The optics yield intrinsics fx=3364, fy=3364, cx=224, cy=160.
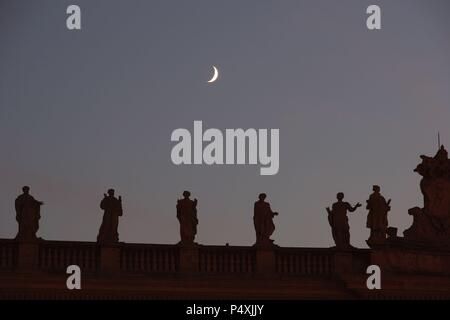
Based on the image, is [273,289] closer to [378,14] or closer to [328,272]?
[328,272]

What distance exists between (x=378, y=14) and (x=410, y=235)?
6.29 m

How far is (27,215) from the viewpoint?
90.3 meters

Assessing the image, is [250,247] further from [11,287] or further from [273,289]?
[11,287]

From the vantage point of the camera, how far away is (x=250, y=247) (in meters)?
92.2

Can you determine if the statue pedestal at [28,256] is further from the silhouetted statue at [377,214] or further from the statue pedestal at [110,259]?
the silhouetted statue at [377,214]

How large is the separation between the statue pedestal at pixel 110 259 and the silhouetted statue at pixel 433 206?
8660mm

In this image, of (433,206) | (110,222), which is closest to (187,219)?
(110,222)

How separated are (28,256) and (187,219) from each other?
4608mm

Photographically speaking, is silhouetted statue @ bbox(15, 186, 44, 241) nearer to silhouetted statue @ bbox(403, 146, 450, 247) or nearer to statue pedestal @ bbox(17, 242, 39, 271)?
statue pedestal @ bbox(17, 242, 39, 271)

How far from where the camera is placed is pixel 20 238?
90.2 metres

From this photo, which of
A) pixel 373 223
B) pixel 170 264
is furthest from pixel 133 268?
pixel 373 223

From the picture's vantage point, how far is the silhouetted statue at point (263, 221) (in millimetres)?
92312

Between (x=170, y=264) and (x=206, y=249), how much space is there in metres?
1.09
